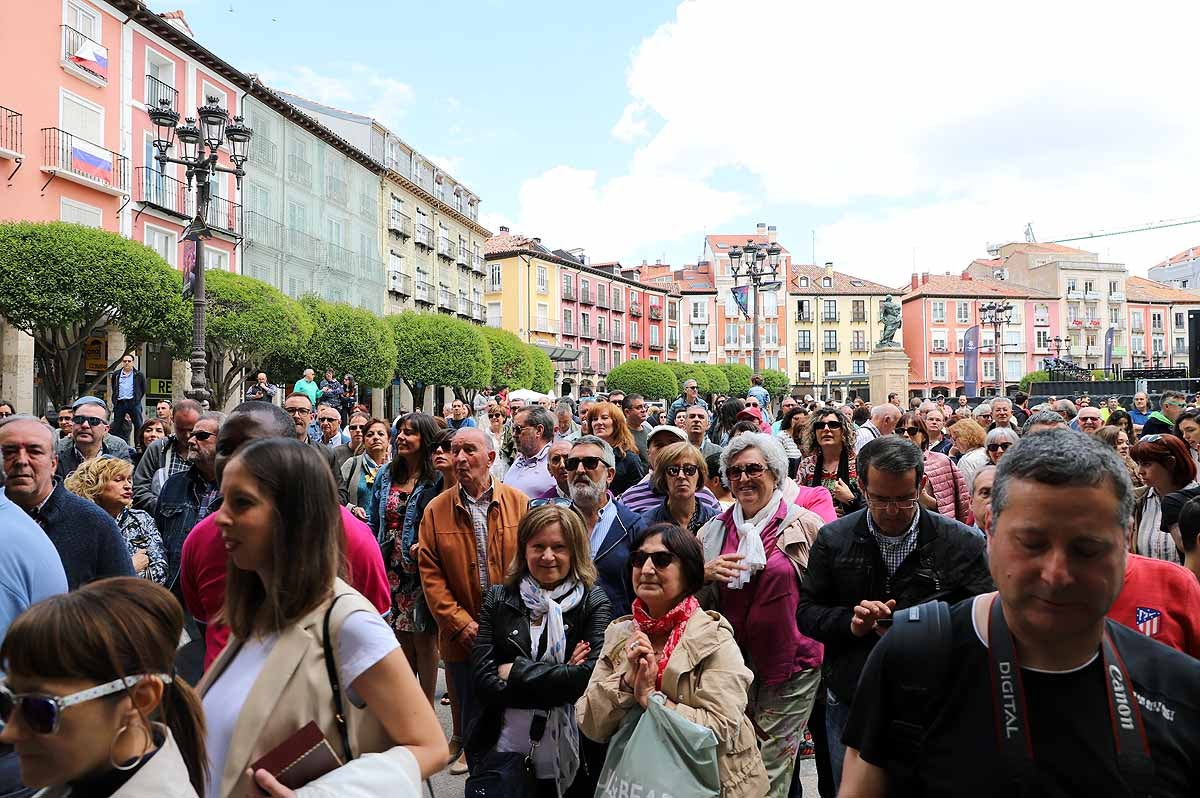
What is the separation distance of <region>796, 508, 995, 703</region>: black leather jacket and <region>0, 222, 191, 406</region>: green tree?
20902mm

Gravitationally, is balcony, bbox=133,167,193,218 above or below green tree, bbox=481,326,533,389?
above

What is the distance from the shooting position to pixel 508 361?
46.8 meters

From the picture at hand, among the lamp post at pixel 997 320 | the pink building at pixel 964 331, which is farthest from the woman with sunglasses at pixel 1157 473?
the pink building at pixel 964 331

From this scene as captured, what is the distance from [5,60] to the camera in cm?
2291

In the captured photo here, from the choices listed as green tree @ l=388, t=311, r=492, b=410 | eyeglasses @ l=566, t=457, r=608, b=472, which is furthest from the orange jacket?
green tree @ l=388, t=311, r=492, b=410

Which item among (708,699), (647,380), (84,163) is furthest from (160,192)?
(647,380)

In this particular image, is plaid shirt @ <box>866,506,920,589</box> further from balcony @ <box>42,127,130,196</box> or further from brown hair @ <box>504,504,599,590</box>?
balcony @ <box>42,127,130,196</box>

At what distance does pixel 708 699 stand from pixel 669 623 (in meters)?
0.35

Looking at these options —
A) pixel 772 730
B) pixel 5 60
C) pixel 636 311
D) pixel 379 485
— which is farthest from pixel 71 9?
pixel 636 311

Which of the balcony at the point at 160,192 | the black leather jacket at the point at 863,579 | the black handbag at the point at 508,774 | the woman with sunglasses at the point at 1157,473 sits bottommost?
the black handbag at the point at 508,774

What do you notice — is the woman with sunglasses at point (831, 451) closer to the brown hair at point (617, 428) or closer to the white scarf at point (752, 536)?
the brown hair at point (617, 428)

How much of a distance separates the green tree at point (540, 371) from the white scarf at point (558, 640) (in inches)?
1799

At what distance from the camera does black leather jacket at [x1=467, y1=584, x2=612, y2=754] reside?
3879mm

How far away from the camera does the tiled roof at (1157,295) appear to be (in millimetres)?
86875
